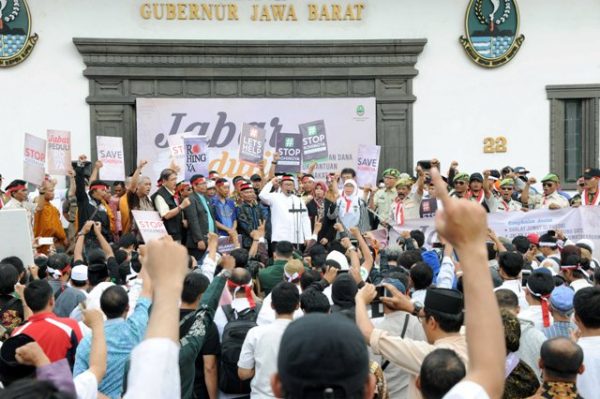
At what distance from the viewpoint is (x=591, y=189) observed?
1504 centimetres

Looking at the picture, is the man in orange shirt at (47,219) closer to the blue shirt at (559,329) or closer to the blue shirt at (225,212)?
the blue shirt at (225,212)

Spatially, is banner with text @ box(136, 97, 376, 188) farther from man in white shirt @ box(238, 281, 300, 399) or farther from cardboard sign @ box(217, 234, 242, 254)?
man in white shirt @ box(238, 281, 300, 399)

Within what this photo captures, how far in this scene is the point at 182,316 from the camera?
6.41 meters

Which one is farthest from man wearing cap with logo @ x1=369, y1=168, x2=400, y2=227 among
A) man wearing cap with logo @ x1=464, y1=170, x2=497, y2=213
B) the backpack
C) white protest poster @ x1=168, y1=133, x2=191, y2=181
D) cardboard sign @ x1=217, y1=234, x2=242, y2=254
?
the backpack

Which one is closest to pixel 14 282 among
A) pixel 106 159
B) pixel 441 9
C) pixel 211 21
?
pixel 106 159

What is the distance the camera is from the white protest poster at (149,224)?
12789 mm

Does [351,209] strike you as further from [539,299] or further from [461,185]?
[539,299]

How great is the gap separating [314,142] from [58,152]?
16.4 ft

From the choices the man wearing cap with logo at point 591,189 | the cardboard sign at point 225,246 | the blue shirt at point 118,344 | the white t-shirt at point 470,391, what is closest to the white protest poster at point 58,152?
the cardboard sign at point 225,246

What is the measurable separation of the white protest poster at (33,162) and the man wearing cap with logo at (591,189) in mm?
8518

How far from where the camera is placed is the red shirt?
6.04 m

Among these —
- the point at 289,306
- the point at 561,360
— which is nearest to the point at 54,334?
the point at 289,306

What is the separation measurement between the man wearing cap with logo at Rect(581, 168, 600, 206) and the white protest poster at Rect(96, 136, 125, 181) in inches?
329

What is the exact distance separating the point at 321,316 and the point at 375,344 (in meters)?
2.45
